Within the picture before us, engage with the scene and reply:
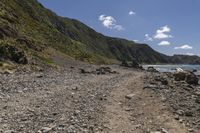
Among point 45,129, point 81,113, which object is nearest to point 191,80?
point 81,113

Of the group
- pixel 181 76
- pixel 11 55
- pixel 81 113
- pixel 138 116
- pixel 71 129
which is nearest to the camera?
pixel 71 129

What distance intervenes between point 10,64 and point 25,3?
10863cm

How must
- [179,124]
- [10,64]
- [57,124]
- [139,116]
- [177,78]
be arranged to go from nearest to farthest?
1. [57,124]
2. [179,124]
3. [139,116]
4. [177,78]
5. [10,64]

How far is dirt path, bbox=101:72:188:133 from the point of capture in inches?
659

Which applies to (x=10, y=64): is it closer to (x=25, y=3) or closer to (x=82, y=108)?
(x=82, y=108)

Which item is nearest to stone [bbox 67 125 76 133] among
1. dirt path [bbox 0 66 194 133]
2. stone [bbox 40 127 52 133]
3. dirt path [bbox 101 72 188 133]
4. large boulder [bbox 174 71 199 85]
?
dirt path [bbox 0 66 194 133]

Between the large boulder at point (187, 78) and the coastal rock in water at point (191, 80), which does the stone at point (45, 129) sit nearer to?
the coastal rock in water at point (191, 80)

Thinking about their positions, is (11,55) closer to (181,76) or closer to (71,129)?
(181,76)

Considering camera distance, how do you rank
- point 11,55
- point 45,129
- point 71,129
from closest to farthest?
point 45,129 < point 71,129 < point 11,55

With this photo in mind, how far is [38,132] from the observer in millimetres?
14312

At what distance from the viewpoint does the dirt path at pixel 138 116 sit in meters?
16.7

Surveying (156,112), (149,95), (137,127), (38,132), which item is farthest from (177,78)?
(38,132)

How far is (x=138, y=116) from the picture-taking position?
19.4 m

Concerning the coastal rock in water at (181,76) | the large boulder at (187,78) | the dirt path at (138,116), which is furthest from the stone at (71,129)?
the coastal rock in water at (181,76)
